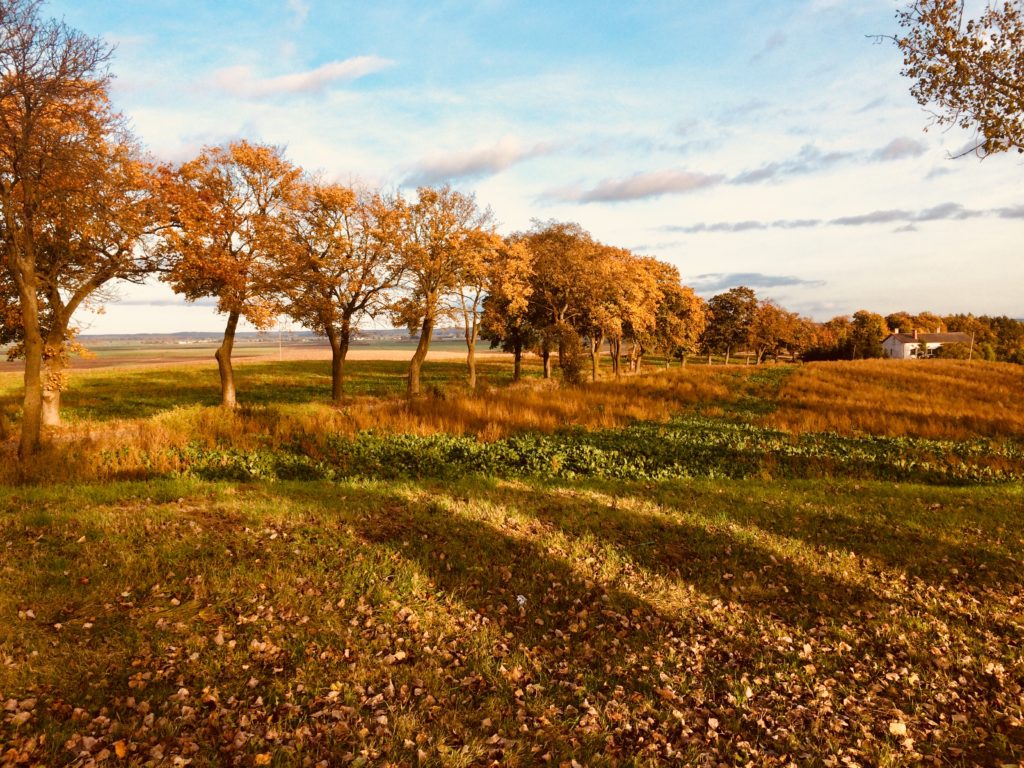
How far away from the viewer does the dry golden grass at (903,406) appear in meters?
19.5

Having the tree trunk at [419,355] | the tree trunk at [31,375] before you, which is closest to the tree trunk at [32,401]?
the tree trunk at [31,375]

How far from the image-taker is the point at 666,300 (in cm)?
6056

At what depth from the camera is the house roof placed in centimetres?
11514

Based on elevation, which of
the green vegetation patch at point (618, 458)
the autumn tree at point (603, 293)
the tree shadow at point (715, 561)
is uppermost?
the autumn tree at point (603, 293)

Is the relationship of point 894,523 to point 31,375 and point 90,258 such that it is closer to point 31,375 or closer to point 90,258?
point 31,375

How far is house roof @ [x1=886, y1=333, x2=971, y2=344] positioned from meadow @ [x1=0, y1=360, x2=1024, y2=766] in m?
129

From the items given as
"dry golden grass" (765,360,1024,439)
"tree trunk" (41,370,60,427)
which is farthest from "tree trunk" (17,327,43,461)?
"dry golden grass" (765,360,1024,439)

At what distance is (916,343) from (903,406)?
115 m

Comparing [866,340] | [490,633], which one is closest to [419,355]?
[490,633]

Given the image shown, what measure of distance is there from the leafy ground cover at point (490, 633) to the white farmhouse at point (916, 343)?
430 ft

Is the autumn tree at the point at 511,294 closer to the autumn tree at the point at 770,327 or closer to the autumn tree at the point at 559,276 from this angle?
the autumn tree at the point at 559,276

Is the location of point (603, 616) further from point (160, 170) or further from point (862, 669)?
point (160, 170)

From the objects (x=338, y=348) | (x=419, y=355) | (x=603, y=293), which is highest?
(x=603, y=293)

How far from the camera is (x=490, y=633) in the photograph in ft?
21.2
